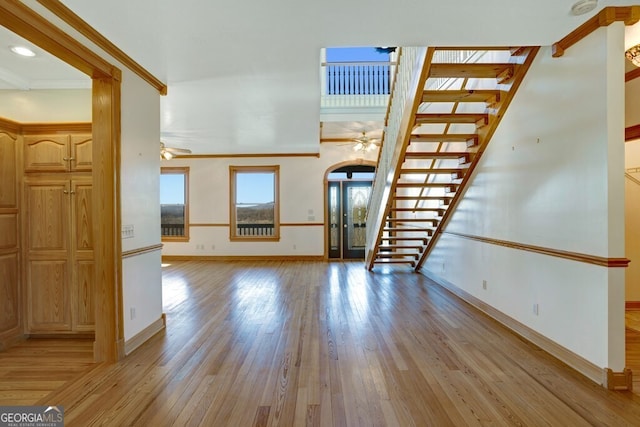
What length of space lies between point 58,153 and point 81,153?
0.23m

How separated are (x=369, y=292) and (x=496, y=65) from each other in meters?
3.40

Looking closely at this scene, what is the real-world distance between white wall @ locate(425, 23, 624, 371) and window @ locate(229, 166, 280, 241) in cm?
578

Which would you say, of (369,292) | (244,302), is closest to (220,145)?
(244,302)

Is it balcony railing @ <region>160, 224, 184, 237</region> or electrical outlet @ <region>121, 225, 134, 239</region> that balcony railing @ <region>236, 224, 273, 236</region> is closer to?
balcony railing @ <region>160, 224, 184, 237</region>

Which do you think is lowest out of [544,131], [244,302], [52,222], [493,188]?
[244,302]

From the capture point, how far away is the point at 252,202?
8656mm

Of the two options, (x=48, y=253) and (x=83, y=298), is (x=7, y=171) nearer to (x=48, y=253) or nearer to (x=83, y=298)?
(x=48, y=253)

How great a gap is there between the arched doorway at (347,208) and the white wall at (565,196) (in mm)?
4716

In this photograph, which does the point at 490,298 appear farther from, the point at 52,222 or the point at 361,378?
the point at 52,222

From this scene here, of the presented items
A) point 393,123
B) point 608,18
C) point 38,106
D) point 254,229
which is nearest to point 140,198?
point 38,106

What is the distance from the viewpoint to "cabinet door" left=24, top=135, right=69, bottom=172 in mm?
3170

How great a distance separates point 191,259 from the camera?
8.57 m

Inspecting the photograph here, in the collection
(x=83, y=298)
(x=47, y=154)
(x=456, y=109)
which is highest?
(x=456, y=109)

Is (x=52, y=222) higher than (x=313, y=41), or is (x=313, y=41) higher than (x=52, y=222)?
(x=313, y=41)
